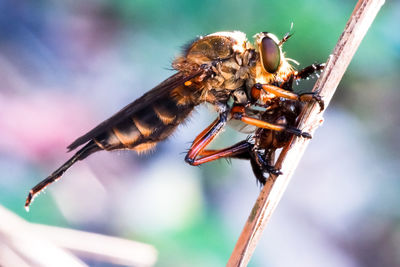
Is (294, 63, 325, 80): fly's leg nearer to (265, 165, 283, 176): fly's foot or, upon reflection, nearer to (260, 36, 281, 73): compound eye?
(260, 36, 281, 73): compound eye

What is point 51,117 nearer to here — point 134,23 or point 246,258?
point 134,23

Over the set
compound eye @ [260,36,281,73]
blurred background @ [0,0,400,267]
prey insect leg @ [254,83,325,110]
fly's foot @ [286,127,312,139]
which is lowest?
blurred background @ [0,0,400,267]

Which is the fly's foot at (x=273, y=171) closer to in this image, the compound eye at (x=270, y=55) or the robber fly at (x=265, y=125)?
the robber fly at (x=265, y=125)

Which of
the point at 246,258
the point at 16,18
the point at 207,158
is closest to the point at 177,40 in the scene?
the point at 16,18

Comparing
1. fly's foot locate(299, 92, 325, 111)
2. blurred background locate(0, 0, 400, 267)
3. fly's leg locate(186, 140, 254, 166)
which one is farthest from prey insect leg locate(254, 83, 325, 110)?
blurred background locate(0, 0, 400, 267)

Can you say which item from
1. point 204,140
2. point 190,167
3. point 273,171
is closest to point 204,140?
point 204,140

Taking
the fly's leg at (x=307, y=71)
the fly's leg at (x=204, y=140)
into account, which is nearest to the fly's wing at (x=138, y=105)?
the fly's leg at (x=204, y=140)
